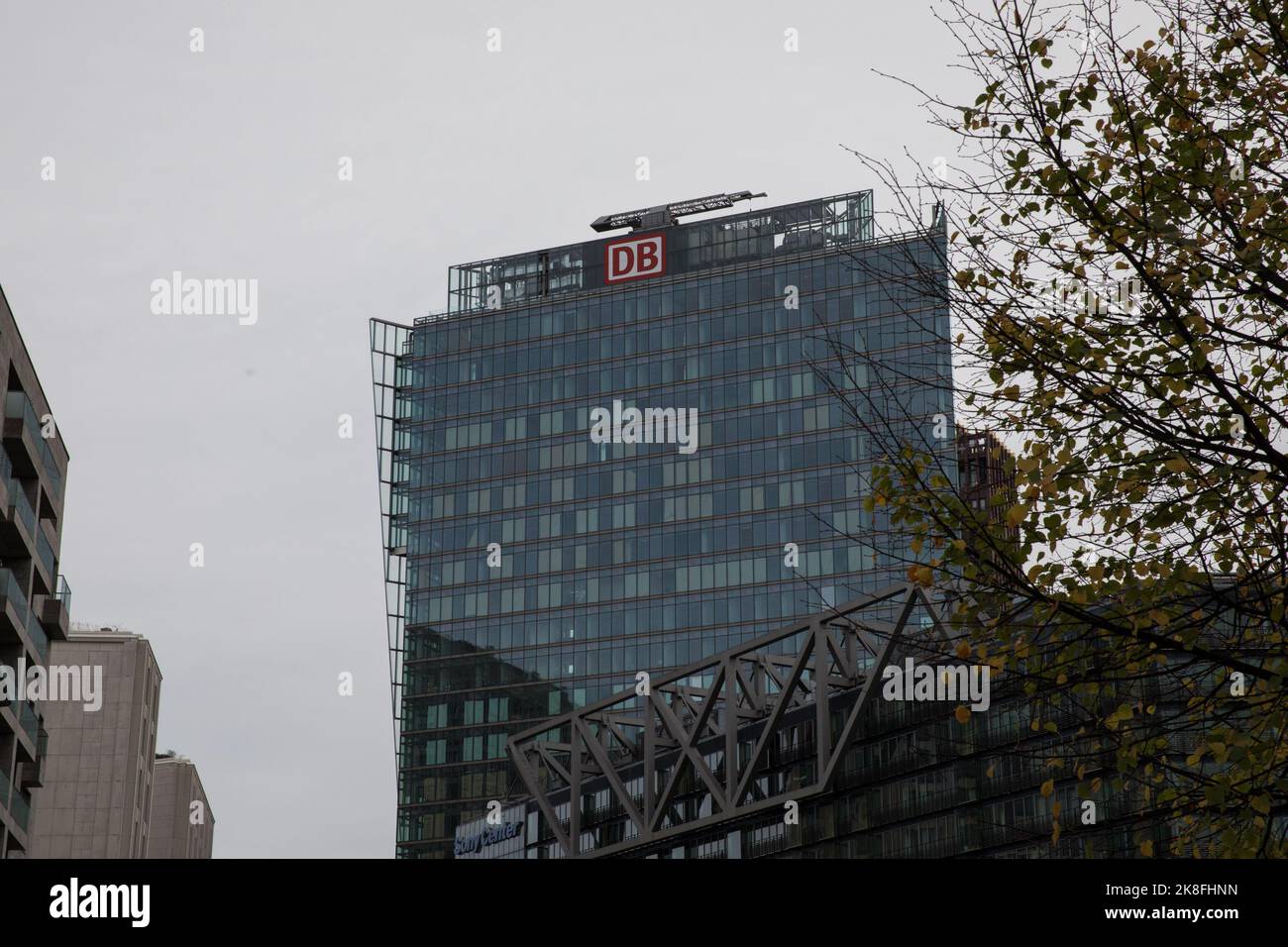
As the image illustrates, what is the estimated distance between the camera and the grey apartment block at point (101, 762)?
109000 mm

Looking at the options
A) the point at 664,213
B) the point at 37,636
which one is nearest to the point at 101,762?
→ the point at 37,636

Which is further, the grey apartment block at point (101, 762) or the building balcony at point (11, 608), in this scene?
the grey apartment block at point (101, 762)

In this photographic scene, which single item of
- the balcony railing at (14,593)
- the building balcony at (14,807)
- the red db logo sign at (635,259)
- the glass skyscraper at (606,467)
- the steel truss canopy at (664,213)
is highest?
the steel truss canopy at (664,213)

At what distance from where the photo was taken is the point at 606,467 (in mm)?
138250

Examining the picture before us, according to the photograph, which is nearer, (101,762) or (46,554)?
(46,554)

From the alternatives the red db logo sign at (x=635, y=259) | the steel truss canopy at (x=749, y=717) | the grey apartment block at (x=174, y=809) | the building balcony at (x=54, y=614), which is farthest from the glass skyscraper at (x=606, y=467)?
the building balcony at (x=54, y=614)

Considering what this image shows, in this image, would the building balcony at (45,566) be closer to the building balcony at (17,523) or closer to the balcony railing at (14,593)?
the building balcony at (17,523)

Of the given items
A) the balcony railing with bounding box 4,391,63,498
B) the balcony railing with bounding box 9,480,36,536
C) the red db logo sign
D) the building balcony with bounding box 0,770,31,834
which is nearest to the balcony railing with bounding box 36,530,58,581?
the balcony railing with bounding box 9,480,36,536

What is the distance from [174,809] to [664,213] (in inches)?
2956

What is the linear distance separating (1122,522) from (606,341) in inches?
5015

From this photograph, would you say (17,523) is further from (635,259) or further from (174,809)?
(174,809)

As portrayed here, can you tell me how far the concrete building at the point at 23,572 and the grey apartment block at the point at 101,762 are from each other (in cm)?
4522

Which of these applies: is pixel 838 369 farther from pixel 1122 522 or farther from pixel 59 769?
pixel 1122 522
